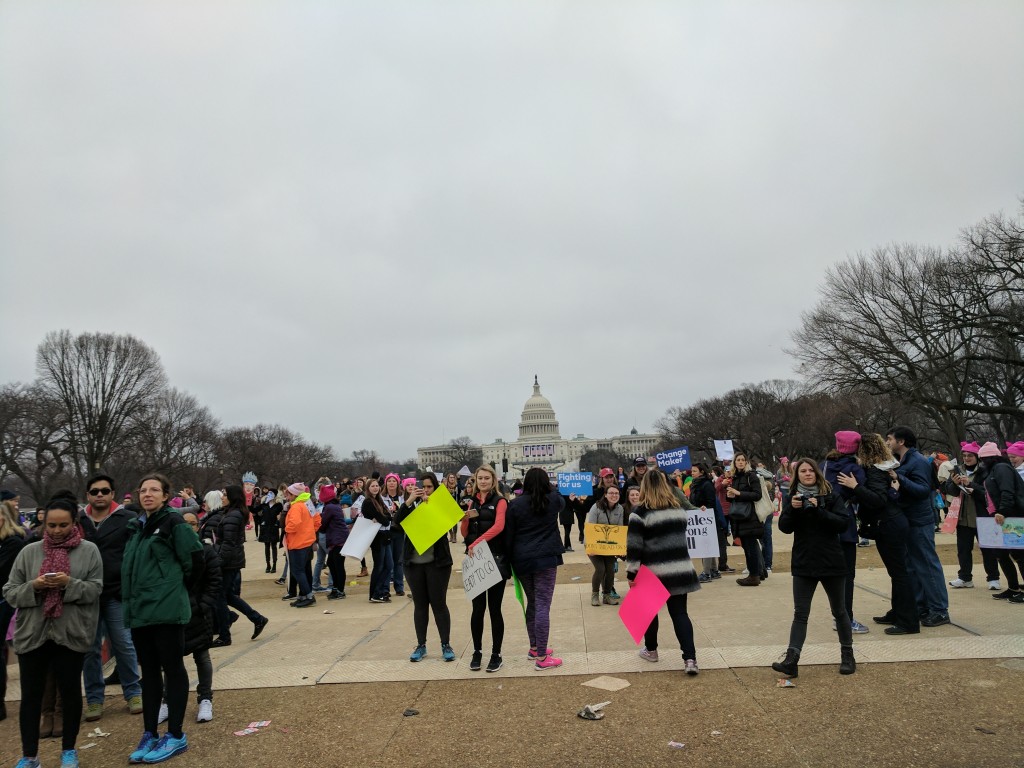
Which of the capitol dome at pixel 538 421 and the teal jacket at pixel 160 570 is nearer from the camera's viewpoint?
the teal jacket at pixel 160 570

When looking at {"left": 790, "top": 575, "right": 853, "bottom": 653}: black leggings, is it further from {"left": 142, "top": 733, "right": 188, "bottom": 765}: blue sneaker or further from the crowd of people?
{"left": 142, "top": 733, "right": 188, "bottom": 765}: blue sneaker

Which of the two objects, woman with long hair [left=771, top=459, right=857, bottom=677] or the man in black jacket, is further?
the man in black jacket

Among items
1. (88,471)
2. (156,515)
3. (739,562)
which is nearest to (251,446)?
(88,471)

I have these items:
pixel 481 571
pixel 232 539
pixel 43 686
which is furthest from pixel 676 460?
pixel 43 686

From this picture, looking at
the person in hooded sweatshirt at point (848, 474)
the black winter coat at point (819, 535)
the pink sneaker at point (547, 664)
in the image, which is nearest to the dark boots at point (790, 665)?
the black winter coat at point (819, 535)

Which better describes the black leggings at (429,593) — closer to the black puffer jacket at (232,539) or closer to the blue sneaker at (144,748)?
the black puffer jacket at (232,539)

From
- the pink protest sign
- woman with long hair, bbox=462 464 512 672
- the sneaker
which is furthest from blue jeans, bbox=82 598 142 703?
the sneaker

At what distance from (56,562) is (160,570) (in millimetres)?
760

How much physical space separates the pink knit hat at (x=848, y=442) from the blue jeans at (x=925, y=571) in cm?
118

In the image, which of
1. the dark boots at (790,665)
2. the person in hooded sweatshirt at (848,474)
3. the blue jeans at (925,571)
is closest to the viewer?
the dark boots at (790,665)

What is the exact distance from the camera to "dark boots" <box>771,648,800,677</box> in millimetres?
5688

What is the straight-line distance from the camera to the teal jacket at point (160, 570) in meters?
→ 4.89

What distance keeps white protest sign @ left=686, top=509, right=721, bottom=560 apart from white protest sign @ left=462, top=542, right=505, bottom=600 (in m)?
4.75

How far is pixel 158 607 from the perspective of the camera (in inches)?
193
